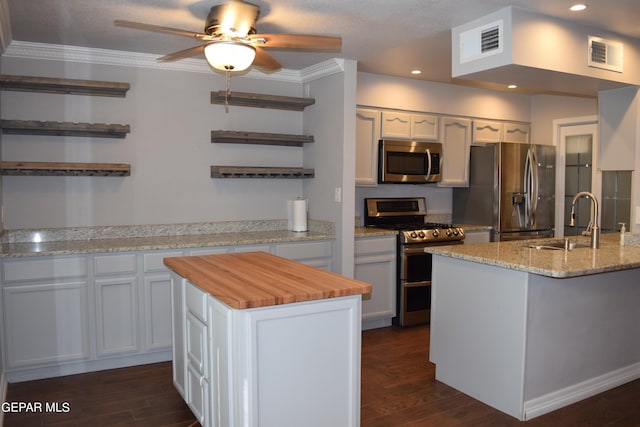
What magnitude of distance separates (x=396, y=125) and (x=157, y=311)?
2.83 metres

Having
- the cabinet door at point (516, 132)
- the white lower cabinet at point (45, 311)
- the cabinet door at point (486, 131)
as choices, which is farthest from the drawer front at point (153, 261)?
the cabinet door at point (516, 132)

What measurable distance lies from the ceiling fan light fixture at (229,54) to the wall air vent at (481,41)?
1493mm

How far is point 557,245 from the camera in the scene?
367 cm

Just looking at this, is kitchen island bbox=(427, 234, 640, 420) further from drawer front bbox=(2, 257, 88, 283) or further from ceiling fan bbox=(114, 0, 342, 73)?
drawer front bbox=(2, 257, 88, 283)

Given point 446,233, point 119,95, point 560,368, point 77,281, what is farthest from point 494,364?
point 119,95

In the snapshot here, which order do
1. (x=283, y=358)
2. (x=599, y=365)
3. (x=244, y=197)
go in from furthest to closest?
1. (x=244, y=197)
2. (x=599, y=365)
3. (x=283, y=358)

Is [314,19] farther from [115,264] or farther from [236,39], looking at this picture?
[115,264]

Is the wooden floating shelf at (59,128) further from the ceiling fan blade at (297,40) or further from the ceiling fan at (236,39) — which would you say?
the ceiling fan blade at (297,40)

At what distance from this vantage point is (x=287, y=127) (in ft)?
15.8

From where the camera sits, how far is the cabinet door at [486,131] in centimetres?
552

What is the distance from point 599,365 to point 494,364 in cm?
78

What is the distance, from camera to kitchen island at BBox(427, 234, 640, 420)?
2828 millimetres

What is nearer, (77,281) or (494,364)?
(494,364)

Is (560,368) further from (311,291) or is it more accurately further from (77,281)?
(77,281)
